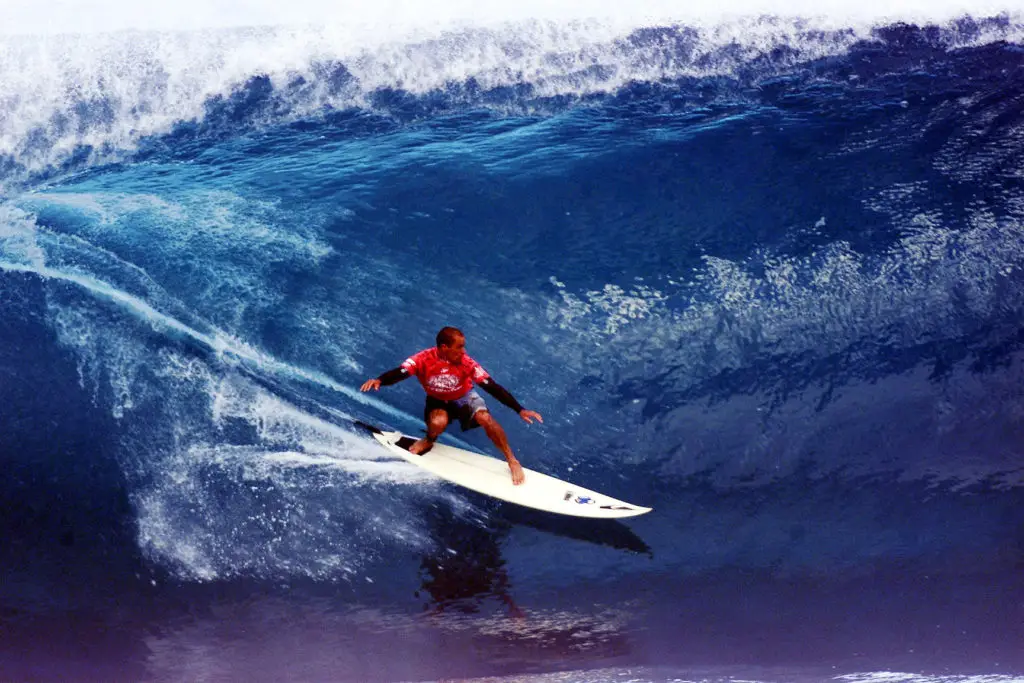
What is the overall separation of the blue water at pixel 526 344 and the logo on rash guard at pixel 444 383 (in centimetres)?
87

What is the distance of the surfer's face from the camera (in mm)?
5898

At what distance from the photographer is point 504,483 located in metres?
6.41

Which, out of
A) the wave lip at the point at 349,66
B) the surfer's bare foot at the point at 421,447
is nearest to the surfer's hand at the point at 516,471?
the surfer's bare foot at the point at 421,447

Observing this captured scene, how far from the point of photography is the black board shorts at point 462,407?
633 cm

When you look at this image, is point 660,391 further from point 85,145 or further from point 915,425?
point 85,145

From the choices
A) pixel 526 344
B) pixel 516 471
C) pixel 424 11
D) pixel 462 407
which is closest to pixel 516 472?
pixel 516 471

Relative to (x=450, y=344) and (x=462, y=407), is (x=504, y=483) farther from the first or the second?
(x=450, y=344)

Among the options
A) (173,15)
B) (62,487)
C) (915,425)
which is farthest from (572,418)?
(173,15)

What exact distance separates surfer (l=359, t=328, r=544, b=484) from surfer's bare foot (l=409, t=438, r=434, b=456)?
1cm

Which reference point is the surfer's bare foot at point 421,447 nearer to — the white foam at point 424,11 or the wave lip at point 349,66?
the wave lip at point 349,66

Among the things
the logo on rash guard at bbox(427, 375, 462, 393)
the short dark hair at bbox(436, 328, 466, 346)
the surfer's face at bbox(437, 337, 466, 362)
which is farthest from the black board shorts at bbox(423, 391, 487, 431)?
the short dark hair at bbox(436, 328, 466, 346)

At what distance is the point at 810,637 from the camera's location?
19.1 feet

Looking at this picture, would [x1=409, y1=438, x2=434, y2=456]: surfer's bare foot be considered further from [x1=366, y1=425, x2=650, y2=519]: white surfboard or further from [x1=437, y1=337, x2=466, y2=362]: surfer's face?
[x1=437, y1=337, x2=466, y2=362]: surfer's face

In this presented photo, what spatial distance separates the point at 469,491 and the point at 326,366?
1.70 meters
